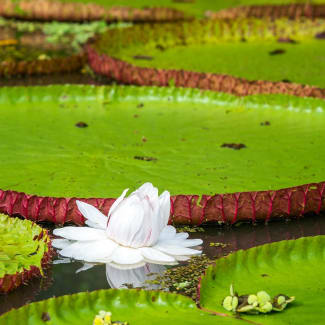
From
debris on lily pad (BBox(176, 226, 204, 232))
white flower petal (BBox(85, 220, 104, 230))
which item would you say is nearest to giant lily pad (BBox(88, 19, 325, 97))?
debris on lily pad (BBox(176, 226, 204, 232))

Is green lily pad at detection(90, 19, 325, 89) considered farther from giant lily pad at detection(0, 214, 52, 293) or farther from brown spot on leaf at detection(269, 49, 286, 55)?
giant lily pad at detection(0, 214, 52, 293)

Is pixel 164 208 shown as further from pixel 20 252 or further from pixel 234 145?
pixel 234 145

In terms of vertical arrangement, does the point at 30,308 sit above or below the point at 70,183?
above

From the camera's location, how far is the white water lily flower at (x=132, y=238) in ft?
7.01

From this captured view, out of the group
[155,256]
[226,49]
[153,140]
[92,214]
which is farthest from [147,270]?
[226,49]

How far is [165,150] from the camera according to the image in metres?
3.08

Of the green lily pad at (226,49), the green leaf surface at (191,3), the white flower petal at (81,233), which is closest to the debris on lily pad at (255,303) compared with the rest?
the white flower petal at (81,233)

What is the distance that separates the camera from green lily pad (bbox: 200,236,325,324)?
1.85m

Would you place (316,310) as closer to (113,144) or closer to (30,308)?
(30,308)

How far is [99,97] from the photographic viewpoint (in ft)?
12.3

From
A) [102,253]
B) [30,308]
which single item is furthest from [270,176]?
[30,308]

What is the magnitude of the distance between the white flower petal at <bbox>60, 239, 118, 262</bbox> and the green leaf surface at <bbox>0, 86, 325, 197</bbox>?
431mm

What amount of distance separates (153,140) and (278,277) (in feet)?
4.17

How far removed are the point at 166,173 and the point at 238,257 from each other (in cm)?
80
